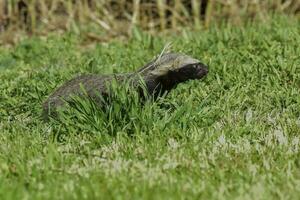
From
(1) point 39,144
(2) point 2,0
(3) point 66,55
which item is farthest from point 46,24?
(1) point 39,144

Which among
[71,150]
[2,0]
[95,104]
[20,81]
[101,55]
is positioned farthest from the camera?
[2,0]

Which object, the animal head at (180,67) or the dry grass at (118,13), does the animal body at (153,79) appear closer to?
the animal head at (180,67)

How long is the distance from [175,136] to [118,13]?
627cm

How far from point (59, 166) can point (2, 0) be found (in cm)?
647

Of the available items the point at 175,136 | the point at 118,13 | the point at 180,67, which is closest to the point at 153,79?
the point at 180,67

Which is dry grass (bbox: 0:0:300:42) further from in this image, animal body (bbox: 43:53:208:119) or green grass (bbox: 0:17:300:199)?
animal body (bbox: 43:53:208:119)

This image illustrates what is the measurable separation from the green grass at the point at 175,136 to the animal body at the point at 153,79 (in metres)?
0.15

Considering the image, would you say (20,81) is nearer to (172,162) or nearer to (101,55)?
(101,55)

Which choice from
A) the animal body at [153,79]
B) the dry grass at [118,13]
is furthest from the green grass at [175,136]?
the dry grass at [118,13]

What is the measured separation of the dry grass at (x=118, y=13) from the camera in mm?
10117

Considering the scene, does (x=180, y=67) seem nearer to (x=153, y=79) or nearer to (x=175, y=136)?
(x=153, y=79)

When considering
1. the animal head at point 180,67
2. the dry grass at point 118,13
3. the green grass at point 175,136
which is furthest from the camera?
the dry grass at point 118,13

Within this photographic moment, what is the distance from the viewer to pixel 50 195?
368cm

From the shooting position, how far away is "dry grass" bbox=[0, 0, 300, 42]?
398 inches
